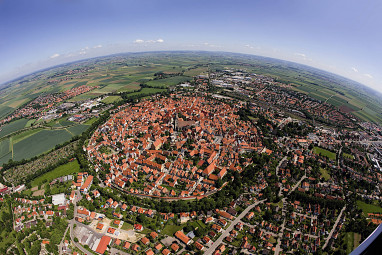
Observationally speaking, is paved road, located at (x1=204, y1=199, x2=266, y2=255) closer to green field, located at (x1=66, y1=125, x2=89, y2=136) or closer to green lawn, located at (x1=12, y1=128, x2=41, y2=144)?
green field, located at (x1=66, y1=125, x2=89, y2=136)

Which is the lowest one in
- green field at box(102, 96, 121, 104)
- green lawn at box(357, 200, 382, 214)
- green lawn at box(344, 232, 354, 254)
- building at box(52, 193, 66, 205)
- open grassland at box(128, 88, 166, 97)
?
green lawn at box(344, 232, 354, 254)

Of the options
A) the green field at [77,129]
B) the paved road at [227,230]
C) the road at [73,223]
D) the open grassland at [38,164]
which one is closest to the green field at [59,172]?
the open grassland at [38,164]

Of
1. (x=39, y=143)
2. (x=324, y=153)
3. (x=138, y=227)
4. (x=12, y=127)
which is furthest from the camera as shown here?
(x=12, y=127)

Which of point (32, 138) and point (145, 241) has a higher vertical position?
point (32, 138)

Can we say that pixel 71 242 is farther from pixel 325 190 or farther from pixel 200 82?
pixel 200 82

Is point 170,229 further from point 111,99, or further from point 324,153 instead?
point 111,99

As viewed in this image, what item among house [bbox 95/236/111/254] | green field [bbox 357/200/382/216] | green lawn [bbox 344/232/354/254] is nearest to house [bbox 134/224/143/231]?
house [bbox 95/236/111/254]

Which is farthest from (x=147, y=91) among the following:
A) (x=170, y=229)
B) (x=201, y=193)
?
(x=170, y=229)

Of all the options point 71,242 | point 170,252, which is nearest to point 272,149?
point 170,252
